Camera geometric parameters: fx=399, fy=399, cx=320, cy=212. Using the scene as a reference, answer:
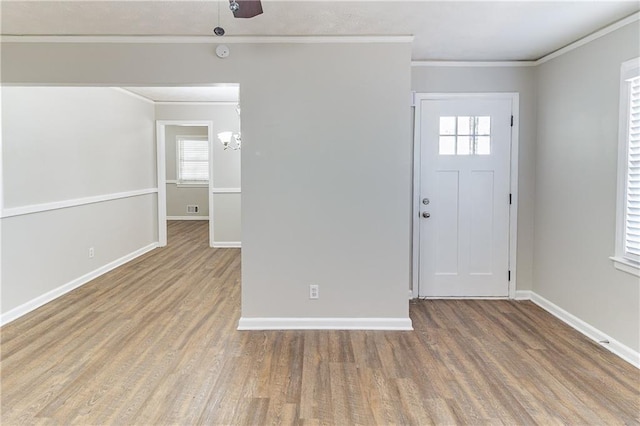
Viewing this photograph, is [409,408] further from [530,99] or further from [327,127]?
[530,99]

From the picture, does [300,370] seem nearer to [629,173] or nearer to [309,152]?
[309,152]

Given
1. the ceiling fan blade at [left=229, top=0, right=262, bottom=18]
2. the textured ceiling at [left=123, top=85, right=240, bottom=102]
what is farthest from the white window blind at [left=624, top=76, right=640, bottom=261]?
the textured ceiling at [left=123, top=85, right=240, bottom=102]

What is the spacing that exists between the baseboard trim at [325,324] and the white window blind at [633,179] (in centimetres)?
169

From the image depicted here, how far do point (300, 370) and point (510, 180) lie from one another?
2848 mm

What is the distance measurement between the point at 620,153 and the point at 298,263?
8.32 ft

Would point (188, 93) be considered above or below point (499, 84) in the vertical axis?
above

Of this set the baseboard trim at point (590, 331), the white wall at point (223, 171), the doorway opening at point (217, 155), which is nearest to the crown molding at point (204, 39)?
the baseboard trim at point (590, 331)

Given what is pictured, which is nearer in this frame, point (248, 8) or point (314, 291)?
point (248, 8)

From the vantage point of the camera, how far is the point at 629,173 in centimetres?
282

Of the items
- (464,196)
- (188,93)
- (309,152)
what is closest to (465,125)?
(464,196)

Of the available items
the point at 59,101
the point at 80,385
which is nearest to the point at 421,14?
the point at 80,385

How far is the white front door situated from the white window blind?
4.13 feet

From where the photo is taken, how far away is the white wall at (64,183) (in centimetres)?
354

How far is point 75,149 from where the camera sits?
14.6 ft
